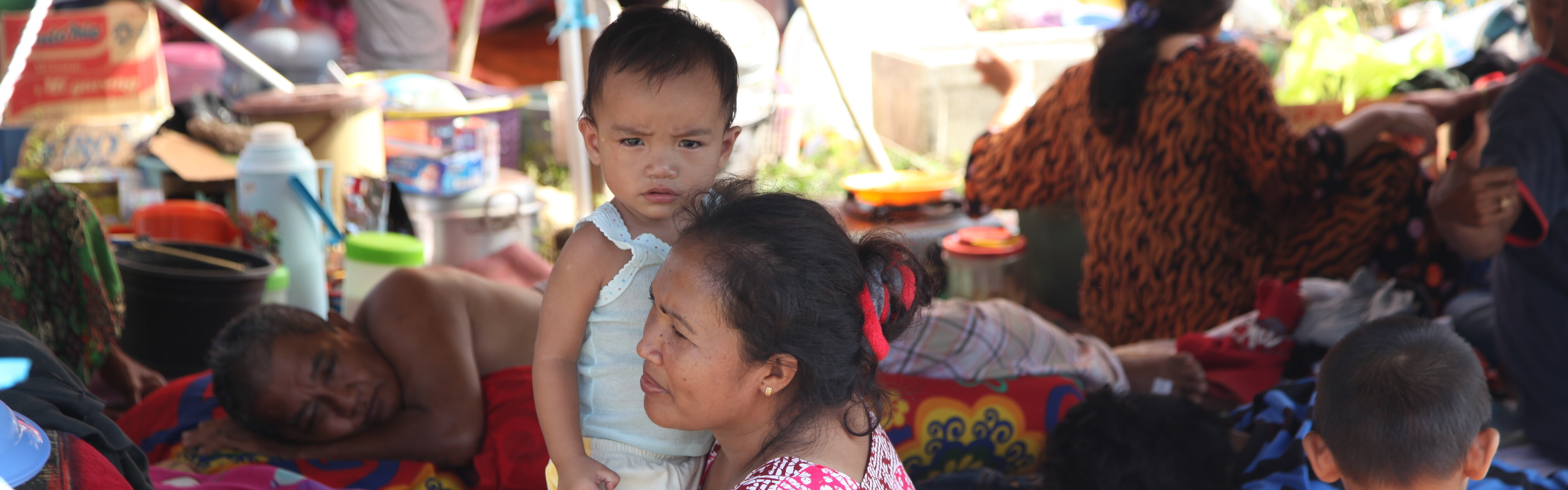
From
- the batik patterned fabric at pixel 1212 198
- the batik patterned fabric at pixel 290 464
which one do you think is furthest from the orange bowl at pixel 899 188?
the batik patterned fabric at pixel 290 464

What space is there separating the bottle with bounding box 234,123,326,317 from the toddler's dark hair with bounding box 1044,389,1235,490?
6.71 feet

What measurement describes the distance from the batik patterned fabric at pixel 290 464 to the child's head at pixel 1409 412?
1.53 metres

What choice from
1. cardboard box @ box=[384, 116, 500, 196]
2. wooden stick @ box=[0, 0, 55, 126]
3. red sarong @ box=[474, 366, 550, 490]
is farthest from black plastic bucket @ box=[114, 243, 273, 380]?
cardboard box @ box=[384, 116, 500, 196]

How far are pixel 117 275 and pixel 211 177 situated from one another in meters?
1.04

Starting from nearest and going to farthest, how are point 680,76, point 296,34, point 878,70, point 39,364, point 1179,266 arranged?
point 680,76, point 39,364, point 1179,266, point 296,34, point 878,70

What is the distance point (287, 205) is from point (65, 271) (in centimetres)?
64

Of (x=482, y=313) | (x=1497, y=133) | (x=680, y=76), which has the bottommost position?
(x=482, y=313)

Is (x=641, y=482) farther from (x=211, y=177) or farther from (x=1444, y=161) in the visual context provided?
(x=1444, y=161)

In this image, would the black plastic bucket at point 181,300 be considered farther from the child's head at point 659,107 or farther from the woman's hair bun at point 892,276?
the woman's hair bun at point 892,276

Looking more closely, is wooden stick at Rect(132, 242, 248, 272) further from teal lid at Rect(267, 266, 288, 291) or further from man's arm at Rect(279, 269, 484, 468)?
man's arm at Rect(279, 269, 484, 468)

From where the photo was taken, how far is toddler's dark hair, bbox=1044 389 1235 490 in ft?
6.93

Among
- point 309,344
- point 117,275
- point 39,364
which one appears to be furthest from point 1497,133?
point 117,275

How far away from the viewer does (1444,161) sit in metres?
3.85

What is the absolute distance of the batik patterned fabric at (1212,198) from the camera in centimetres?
305
